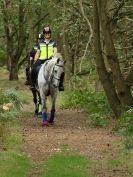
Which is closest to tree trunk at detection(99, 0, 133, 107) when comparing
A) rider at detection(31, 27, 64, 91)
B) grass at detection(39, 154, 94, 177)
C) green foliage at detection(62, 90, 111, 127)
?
green foliage at detection(62, 90, 111, 127)

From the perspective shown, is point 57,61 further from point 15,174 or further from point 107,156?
point 15,174

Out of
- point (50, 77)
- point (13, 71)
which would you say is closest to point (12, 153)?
point (50, 77)

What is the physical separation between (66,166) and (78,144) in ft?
8.44

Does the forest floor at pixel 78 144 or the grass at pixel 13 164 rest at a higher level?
the grass at pixel 13 164

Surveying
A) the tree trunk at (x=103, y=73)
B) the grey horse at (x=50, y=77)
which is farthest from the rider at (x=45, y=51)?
the tree trunk at (x=103, y=73)

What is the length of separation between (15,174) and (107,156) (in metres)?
2.62

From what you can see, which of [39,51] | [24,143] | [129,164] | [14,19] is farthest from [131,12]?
[14,19]

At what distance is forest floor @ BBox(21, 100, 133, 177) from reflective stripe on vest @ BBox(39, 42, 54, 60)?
2.09 metres

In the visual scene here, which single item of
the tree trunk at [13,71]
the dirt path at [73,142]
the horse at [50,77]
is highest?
the horse at [50,77]

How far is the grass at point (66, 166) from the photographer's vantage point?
31.6 ft

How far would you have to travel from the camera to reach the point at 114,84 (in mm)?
17281

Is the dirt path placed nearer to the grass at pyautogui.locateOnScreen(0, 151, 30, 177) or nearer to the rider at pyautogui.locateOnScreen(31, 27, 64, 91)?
the grass at pyautogui.locateOnScreen(0, 151, 30, 177)

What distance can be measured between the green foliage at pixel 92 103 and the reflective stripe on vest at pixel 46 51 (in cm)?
232

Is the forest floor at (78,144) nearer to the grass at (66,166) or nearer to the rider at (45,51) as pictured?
the grass at (66,166)
